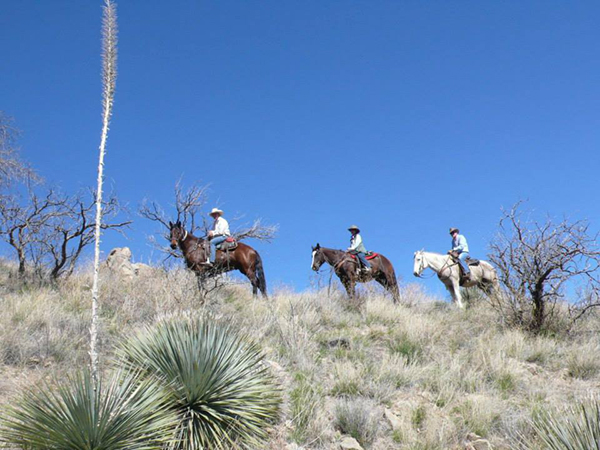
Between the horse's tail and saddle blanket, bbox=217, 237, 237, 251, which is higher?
saddle blanket, bbox=217, 237, 237, 251

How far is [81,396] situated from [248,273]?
36.2ft

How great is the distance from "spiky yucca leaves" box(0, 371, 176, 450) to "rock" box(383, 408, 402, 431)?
3169 millimetres

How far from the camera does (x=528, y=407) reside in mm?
7590

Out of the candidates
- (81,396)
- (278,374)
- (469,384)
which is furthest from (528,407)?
(81,396)

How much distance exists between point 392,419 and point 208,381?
8.84 feet

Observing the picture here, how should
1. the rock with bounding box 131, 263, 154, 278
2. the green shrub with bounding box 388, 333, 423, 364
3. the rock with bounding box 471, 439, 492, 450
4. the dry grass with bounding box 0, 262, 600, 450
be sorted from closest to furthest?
1. the rock with bounding box 471, 439, 492, 450
2. the dry grass with bounding box 0, 262, 600, 450
3. the green shrub with bounding box 388, 333, 423, 364
4. the rock with bounding box 131, 263, 154, 278

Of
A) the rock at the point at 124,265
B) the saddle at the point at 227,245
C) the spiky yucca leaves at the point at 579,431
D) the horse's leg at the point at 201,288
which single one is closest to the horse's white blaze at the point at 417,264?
the saddle at the point at 227,245

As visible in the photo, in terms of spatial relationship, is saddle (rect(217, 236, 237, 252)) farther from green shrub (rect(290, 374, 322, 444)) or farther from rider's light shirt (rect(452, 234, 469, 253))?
green shrub (rect(290, 374, 322, 444))

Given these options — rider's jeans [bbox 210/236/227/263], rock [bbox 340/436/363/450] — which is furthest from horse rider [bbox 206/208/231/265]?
rock [bbox 340/436/363/450]

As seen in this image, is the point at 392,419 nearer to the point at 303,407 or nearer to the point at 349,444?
the point at 349,444

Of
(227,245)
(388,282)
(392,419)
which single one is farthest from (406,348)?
(227,245)

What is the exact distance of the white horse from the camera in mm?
16812

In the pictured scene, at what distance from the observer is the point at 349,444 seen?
662 centimetres

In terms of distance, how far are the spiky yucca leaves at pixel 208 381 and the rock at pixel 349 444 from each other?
95 cm
